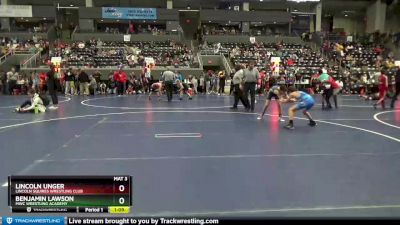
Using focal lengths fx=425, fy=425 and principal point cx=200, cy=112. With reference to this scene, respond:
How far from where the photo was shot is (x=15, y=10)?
33.2 meters

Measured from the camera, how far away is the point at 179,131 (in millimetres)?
9820

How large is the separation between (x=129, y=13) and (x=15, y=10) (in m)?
9.49

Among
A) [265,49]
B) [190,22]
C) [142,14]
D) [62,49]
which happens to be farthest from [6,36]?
[265,49]

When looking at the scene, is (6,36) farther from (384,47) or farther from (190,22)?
(384,47)

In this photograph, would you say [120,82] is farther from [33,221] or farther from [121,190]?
[33,221]

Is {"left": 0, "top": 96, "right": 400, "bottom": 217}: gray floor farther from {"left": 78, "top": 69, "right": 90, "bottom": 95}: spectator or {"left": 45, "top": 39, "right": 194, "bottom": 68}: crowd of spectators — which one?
{"left": 45, "top": 39, "right": 194, "bottom": 68}: crowd of spectators

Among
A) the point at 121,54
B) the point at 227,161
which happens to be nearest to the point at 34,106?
the point at 227,161

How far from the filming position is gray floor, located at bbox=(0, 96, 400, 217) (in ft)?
15.1

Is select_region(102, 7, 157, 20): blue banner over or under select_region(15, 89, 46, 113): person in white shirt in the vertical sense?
over

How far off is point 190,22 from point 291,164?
38232mm
